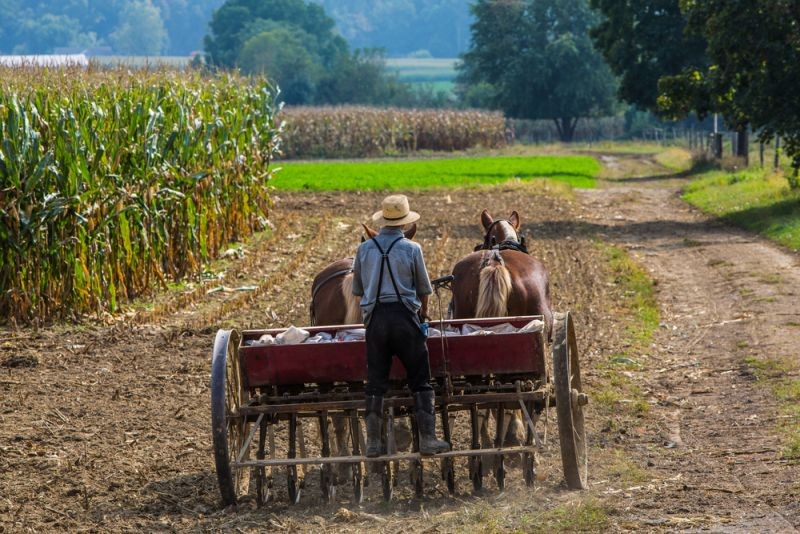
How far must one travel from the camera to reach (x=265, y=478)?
842 centimetres

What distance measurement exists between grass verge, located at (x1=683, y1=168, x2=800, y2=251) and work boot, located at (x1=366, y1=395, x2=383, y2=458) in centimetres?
1585

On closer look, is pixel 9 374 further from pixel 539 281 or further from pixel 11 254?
pixel 539 281

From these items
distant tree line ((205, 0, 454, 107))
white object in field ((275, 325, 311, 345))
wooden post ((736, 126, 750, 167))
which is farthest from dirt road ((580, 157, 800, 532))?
distant tree line ((205, 0, 454, 107))

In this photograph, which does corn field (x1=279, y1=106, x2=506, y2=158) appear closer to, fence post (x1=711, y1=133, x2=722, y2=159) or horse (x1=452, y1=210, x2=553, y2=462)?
fence post (x1=711, y1=133, x2=722, y2=159)

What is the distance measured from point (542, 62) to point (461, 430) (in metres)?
81.0

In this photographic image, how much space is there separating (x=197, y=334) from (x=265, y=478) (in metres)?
6.60

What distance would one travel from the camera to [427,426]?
797cm

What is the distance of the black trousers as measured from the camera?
793 centimetres

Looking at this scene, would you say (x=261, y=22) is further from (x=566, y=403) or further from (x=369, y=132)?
(x=566, y=403)

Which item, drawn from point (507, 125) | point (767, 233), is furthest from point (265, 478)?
point (507, 125)

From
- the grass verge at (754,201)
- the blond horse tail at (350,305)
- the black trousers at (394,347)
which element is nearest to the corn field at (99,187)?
the blond horse tail at (350,305)

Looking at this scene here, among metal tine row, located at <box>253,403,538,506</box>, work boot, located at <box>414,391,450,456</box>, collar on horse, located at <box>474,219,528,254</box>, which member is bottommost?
metal tine row, located at <box>253,403,538,506</box>

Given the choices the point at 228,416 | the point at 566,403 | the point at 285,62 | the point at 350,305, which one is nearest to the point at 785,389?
the point at 566,403

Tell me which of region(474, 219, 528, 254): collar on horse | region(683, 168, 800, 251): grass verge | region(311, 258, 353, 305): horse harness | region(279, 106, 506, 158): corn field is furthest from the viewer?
region(279, 106, 506, 158): corn field
